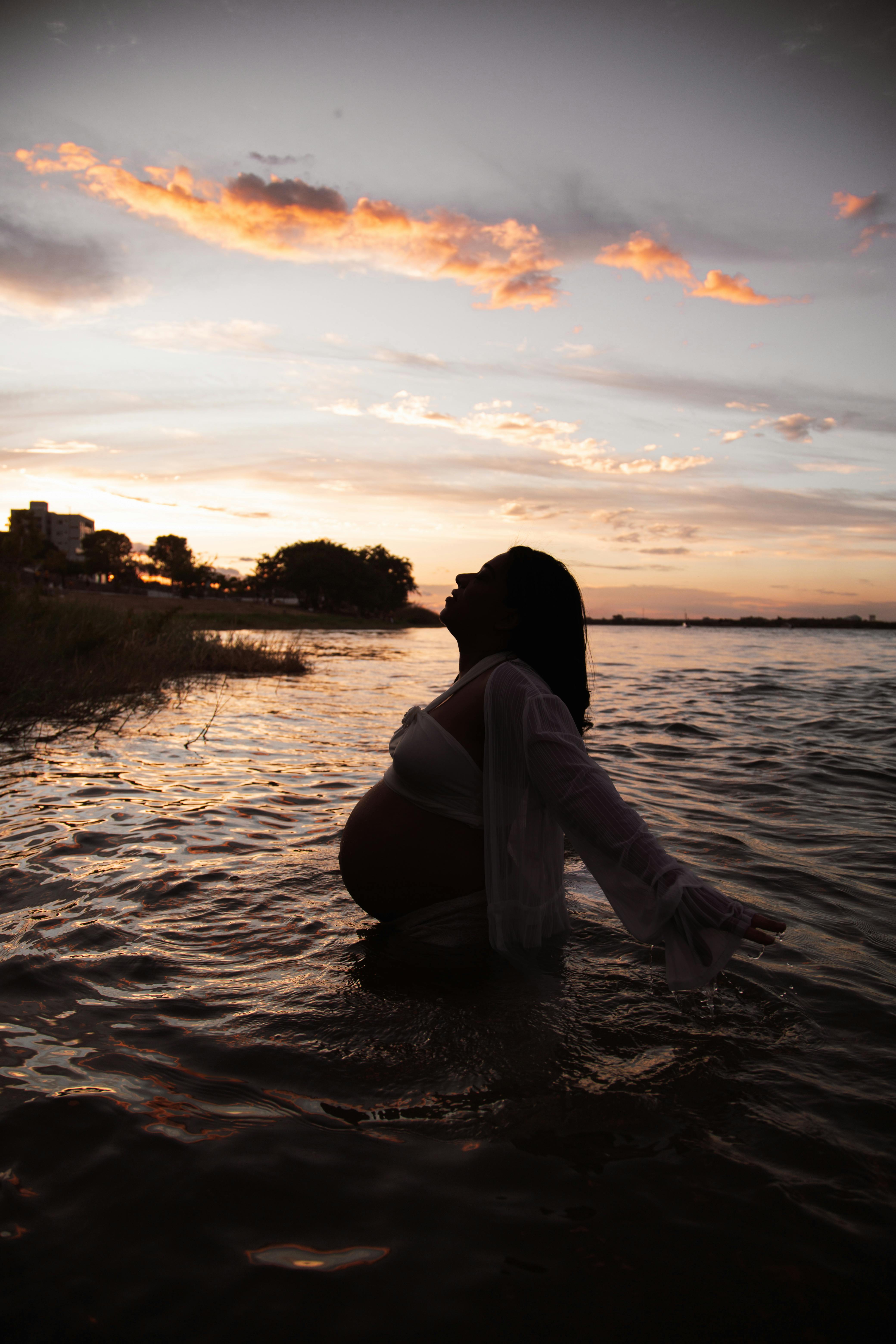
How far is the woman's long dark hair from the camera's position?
9.10 ft

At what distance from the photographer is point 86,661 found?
1117 cm

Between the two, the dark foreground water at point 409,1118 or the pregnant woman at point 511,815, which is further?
the pregnant woman at point 511,815

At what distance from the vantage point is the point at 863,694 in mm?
15570

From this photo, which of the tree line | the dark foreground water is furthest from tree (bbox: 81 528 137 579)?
the dark foreground water

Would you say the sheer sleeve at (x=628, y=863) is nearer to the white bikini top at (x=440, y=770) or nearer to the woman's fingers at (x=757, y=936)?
the woman's fingers at (x=757, y=936)

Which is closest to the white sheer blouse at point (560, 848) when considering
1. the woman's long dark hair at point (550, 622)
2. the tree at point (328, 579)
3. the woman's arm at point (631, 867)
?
the woman's arm at point (631, 867)

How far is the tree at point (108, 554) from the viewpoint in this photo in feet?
337

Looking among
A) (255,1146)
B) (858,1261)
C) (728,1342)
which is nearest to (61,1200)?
(255,1146)

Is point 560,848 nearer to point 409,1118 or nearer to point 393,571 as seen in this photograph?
point 409,1118

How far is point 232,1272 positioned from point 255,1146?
380mm

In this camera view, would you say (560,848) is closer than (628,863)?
No

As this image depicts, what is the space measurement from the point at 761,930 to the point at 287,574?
94.5 meters

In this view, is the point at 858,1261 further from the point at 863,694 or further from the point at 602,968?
the point at 863,694

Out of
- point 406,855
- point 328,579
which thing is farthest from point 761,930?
point 328,579
